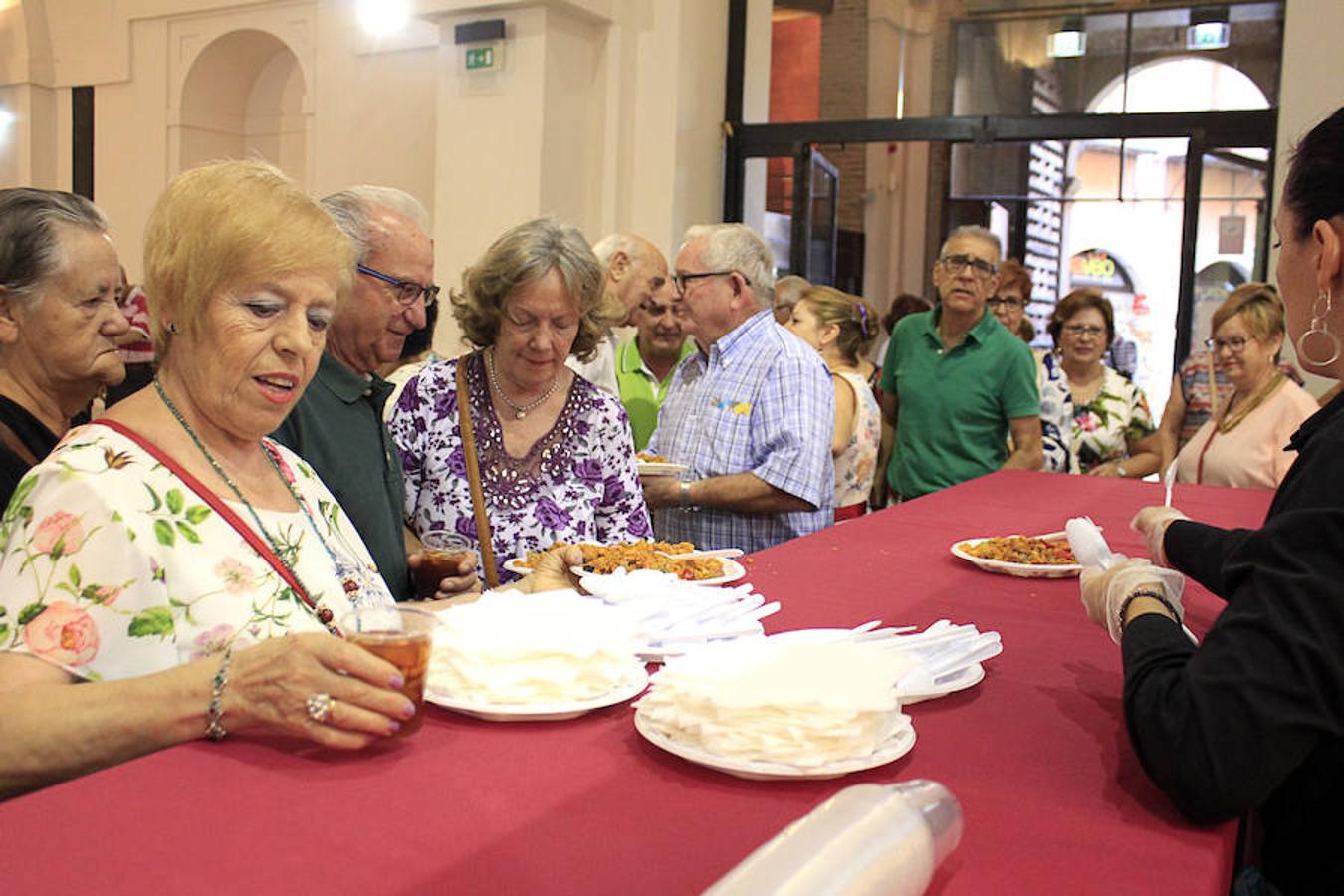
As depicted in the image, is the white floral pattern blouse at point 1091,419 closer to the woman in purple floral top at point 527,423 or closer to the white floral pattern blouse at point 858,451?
the white floral pattern blouse at point 858,451

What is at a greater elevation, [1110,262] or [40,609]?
[1110,262]

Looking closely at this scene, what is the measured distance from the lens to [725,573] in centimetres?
225

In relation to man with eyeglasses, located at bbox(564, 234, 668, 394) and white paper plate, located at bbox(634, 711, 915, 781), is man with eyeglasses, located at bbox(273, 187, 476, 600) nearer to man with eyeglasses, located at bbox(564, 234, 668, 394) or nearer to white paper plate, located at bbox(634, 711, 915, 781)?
white paper plate, located at bbox(634, 711, 915, 781)

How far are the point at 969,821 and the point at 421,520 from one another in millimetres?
1937

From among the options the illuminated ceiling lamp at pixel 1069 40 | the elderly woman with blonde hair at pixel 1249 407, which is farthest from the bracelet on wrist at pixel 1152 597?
the illuminated ceiling lamp at pixel 1069 40

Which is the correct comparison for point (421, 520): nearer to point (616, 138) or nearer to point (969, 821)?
point (969, 821)

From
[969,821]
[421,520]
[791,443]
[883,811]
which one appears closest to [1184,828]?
[969,821]

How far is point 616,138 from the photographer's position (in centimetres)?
876

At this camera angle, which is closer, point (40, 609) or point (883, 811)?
point (883, 811)

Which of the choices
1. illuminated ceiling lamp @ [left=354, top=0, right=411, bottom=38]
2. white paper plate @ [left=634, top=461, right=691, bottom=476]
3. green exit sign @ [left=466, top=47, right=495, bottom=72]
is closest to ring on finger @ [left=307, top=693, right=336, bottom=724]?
white paper plate @ [left=634, top=461, right=691, bottom=476]

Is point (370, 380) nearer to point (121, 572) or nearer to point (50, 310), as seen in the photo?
point (50, 310)

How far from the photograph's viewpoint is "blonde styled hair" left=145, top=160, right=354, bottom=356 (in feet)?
5.54

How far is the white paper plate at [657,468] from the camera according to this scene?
3580 millimetres

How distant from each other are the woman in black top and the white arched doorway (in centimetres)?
666
